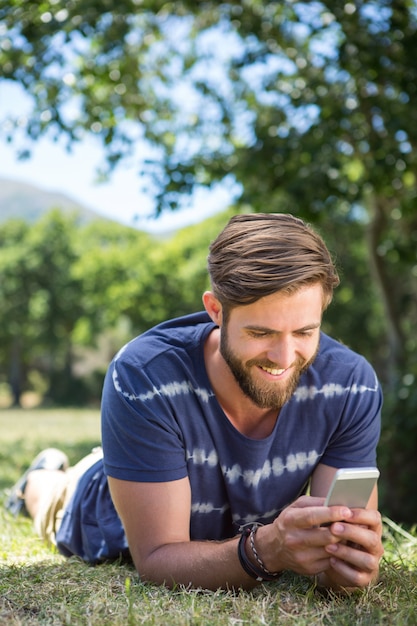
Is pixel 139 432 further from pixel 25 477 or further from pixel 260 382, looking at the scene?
pixel 25 477

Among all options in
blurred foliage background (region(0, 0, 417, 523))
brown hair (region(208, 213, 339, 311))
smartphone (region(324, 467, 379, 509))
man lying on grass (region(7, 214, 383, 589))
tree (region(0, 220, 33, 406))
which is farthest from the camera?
tree (region(0, 220, 33, 406))

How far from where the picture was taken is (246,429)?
2.72 metres

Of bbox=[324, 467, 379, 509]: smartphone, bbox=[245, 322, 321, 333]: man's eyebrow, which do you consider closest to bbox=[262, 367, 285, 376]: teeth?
bbox=[245, 322, 321, 333]: man's eyebrow

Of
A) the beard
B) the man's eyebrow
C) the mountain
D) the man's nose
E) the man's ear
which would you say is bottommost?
the beard

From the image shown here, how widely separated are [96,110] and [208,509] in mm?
7224

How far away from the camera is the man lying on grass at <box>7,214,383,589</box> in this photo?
2.27m

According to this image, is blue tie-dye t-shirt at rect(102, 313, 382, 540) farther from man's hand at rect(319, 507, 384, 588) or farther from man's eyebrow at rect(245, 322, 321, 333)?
man's hand at rect(319, 507, 384, 588)

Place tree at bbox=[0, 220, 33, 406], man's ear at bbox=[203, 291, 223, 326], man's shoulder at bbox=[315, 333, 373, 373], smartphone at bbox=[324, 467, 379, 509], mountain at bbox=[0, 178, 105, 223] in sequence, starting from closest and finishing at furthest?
smartphone at bbox=[324, 467, 379, 509] → man's ear at bbox=[203, 291, 223, 326] → man's shoulder at bbox=[315, 333, 373, 373] → tree at bbox=[0, 220, 33, 406] → mountain at bbox=[0, 178, 105, 223]

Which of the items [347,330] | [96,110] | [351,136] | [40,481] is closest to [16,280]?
[347,330]

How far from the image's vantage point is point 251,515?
9.10 ft

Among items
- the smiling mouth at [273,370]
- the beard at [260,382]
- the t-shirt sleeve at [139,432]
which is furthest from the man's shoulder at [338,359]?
the t-shirt sleeve at [139,432]

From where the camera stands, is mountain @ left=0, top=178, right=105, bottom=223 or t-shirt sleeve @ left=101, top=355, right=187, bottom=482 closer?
t-shirt sleeve @ left=101, top=355, right=187, bottom=482

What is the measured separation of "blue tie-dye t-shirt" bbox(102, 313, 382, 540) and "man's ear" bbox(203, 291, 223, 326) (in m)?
0.18

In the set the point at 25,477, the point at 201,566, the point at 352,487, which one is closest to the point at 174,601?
the point at 201,566
